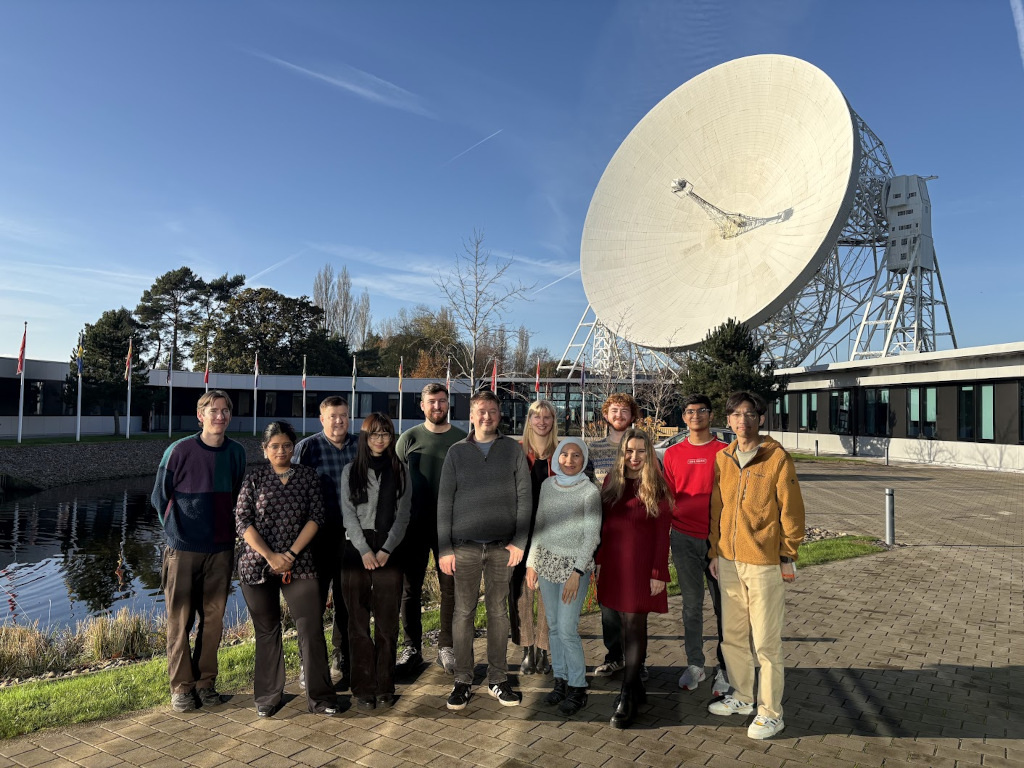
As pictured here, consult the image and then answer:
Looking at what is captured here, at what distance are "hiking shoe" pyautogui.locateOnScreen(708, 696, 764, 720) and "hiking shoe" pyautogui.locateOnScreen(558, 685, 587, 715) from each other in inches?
33.2

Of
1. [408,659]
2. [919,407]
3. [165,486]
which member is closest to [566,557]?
[408,659]

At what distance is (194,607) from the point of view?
15.0 ft

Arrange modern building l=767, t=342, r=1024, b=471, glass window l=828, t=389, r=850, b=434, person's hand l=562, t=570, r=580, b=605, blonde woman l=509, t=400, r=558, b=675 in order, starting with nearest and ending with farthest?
1. person's hand l=562, t=570, r=580, b=605
2. blonde woman l=509, t=400, r=558, b=675
3. modern building l=767, t=342, r=1024, b=471
4. glass window l=828, t=389, r=850, b=434

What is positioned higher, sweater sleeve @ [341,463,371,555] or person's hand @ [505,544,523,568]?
sweater sleeve @ [341,463,371,555]

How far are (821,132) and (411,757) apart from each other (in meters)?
25.8

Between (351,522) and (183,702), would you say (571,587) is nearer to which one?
(351,522)

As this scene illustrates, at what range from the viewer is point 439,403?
5.29 metres

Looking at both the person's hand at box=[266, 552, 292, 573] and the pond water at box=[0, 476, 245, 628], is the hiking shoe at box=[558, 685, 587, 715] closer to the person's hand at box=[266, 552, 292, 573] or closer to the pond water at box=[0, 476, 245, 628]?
the person's hand at box=[266, 552, 292, 573]

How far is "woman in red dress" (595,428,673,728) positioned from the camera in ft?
14.0

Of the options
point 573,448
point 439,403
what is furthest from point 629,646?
point 439,403

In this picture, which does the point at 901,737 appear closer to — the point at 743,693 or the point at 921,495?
the point at 743,693

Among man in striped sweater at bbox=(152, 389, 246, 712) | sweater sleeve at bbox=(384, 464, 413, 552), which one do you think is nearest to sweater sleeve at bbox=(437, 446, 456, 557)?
sweater sleeve at bbox=(384, 464, 413, 552)

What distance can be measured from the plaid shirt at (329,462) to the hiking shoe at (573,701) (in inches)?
76.5

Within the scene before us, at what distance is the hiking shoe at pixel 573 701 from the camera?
14.0 feet
